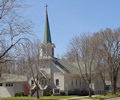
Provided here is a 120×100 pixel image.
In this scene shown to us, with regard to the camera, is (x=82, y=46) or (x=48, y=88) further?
(x=48, y=88)

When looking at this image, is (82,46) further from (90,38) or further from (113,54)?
(113,54)

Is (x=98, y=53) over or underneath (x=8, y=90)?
over

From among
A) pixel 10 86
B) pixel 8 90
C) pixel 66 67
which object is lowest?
pixel 8 90

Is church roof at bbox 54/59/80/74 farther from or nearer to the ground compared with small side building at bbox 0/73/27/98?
farther from the ground

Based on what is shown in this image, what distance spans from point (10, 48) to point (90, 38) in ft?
72.1

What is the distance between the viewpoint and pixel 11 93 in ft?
146

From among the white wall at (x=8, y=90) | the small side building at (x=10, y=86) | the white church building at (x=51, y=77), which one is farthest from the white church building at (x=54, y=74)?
the white wall at (x=8, y=90)

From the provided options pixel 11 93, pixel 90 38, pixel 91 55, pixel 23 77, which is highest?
pixel 90 38

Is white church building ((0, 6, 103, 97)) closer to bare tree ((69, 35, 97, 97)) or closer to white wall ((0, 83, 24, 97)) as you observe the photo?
white wall ((0, 83, 24, 97))

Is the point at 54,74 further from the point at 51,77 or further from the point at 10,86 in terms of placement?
the point at 10,86

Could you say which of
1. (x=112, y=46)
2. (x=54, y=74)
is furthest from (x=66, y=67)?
(x=112, y=46)

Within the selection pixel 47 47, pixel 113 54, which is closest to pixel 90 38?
pixel 113 54

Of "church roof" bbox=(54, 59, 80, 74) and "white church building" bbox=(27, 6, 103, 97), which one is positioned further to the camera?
"church roof" bbox=(54, 59, 80, 74)

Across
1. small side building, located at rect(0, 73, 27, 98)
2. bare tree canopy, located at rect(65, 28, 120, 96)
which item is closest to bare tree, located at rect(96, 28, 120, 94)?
bare tree canopy, located at rect(65, 28, 120, 96)
